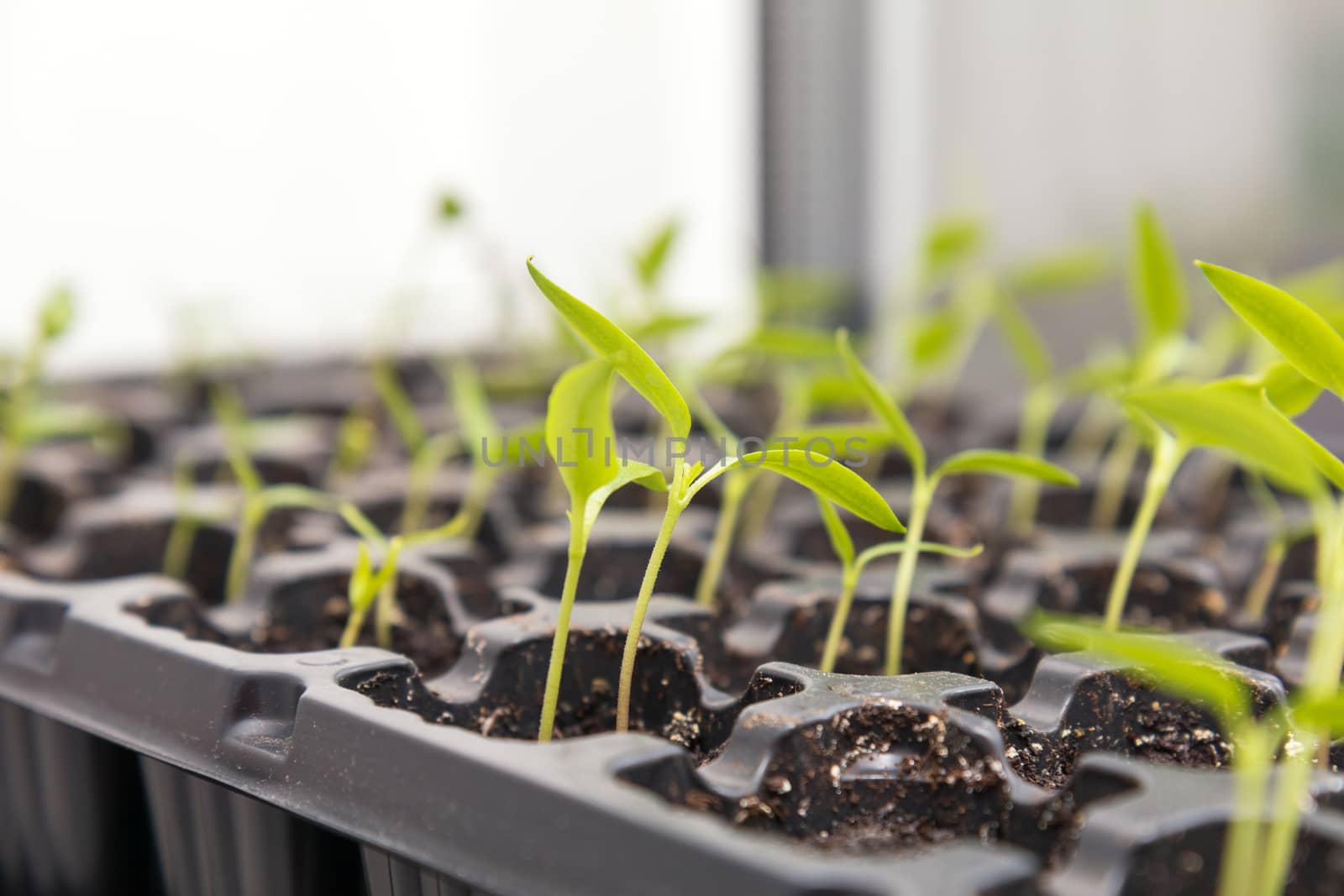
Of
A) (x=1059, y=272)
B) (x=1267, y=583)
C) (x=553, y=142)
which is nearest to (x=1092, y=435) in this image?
(x=1059, y=272)

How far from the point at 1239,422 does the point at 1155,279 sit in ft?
0.89

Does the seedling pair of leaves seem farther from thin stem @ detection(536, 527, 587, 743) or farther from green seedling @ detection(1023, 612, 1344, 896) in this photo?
green seedling @ detection(1023, 612, 1344, 896)

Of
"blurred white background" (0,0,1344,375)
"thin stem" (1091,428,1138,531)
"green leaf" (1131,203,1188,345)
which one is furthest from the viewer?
"blurred white background" (0,0,1344,375)

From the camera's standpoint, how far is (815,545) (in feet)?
2.05

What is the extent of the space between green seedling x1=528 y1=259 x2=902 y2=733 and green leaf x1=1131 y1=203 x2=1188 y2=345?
0.22m

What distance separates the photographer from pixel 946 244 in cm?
81

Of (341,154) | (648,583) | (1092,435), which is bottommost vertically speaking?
(1092,435)

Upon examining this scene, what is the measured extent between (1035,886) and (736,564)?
14.2 inches

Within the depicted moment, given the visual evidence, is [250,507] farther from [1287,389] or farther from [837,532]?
[1287,389]

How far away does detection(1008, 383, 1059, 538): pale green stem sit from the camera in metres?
0.67

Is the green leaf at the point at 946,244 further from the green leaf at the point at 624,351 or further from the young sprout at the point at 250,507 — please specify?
the green leaf at the point at 624,351

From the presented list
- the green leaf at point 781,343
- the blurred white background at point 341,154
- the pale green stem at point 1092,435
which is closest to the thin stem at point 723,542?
the green leaf at point 781,343

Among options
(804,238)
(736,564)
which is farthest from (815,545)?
(804,238)

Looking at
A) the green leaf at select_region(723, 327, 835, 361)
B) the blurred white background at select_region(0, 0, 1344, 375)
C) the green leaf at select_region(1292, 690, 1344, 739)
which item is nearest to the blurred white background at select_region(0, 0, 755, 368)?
the blurred white background at select_region(0, 0, 1344, 375)
